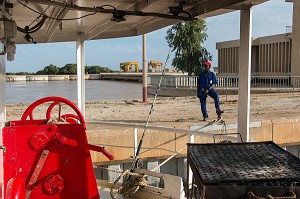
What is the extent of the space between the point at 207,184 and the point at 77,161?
162 centimetres

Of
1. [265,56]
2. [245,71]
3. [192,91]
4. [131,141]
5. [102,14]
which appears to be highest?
[265,56]

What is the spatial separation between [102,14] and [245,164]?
3.04 m

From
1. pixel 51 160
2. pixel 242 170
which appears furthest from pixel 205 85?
pixel 242 170

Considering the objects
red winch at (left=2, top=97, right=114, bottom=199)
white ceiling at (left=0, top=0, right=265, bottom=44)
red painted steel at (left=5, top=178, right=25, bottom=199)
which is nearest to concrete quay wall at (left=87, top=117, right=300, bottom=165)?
white ceiling at (left=0, top=0, right=265, bottom=44)

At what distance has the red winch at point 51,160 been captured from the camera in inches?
123

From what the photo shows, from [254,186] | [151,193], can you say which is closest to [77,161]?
[151,193]

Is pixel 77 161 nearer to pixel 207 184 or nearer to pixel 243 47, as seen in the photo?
pixel 207 184

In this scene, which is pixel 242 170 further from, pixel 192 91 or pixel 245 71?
pixel 192 91

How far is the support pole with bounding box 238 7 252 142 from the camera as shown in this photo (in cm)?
408

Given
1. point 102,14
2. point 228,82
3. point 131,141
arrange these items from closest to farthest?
point 102,14, point 131,141, point 228,82

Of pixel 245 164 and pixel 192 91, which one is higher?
pixel 245 164

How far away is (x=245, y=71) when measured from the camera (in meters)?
4.16

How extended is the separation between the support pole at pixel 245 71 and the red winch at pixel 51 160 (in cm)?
169

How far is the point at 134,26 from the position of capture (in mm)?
5992
